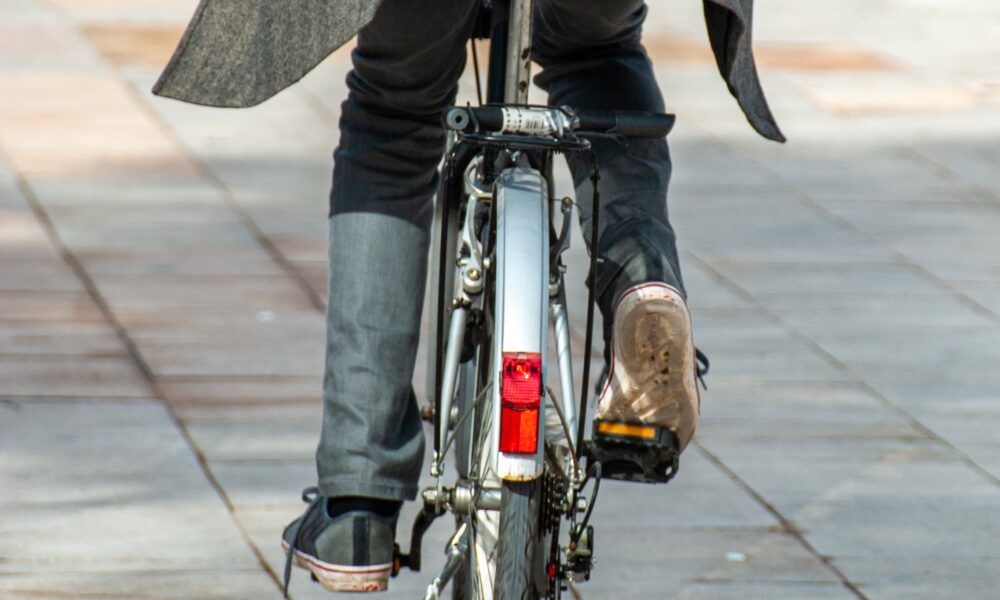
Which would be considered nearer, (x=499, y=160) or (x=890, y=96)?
(x=499, y=160)

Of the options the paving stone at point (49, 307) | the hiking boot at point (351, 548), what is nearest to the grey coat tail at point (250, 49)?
the hiking boot at point (351, 548)

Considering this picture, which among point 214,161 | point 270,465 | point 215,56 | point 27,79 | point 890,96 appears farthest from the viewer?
point 890,96

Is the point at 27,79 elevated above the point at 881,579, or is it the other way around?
the point at 881,579

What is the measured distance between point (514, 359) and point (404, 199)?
2.35 feet

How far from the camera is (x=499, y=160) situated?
2682 millimetres

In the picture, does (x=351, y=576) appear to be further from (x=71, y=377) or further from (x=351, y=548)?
(x=71, y=377)

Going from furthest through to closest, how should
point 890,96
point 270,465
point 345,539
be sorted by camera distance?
point 890,96, point 270,465, point 345,539

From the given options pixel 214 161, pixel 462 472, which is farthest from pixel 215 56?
pixel 214 161

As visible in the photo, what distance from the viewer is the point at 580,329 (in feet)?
17.4

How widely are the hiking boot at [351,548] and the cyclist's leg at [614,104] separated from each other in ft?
1.94

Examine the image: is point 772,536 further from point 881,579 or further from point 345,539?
point 345,539

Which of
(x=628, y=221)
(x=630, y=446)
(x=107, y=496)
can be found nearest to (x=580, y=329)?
(x=107, y=496)

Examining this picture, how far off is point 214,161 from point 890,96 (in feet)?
11.8

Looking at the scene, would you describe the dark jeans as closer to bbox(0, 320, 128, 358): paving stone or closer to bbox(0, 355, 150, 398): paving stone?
bbox(0, 355, 150, 398): paving stone
